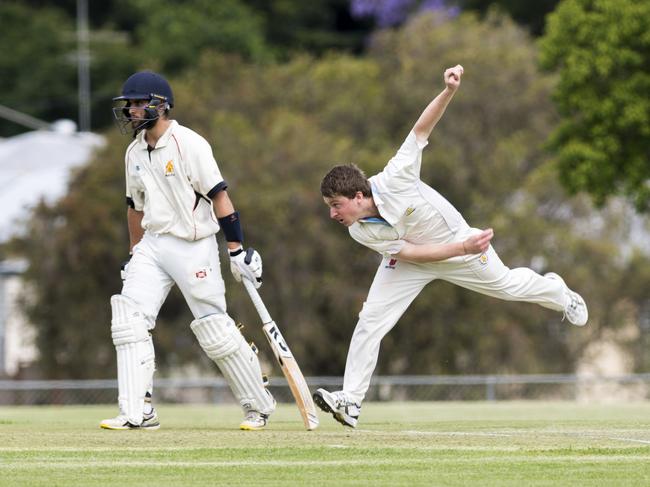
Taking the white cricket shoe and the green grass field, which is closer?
the green grass field

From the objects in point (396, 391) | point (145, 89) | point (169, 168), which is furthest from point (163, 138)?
point (396, 391)

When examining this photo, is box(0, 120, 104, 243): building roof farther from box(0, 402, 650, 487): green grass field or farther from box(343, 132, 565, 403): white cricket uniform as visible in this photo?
box(0, 402, 650, 487): green grass field

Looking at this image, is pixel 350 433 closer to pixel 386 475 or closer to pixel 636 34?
pixel 386 475

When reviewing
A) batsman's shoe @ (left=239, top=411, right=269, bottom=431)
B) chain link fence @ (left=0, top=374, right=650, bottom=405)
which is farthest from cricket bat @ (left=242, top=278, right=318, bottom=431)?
chain link fence @ (left=0, top=374, right=650, bottom=405)

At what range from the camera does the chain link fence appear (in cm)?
2267

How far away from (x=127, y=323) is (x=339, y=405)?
1.34m

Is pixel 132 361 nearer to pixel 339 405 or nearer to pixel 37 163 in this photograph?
pixel 339 405

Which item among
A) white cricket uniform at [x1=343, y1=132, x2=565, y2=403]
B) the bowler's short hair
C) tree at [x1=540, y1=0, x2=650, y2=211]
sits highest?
tree at [x1=540, y1=0, x2=650, y2=211]

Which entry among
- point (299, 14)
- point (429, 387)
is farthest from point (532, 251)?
point (299, 14)

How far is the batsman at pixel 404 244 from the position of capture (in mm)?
9008

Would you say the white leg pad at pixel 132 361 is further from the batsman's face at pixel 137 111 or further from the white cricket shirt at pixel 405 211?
the white cricket shirt at pixel 405 211

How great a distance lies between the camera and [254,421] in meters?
9.67

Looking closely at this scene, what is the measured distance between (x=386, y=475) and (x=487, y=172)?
22.8 meters

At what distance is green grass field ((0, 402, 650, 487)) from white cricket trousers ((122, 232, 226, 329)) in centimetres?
80
